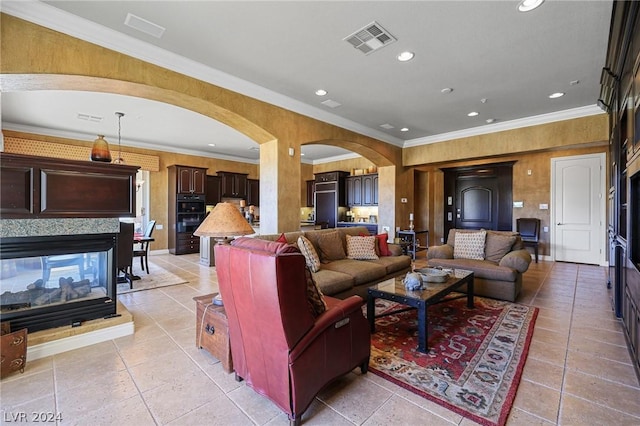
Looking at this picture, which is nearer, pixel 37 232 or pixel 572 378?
pixel 572 378

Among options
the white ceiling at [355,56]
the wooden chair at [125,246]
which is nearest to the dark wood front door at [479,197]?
the white ceiling at [355,56]

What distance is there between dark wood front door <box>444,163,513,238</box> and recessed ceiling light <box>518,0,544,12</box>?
547 cm

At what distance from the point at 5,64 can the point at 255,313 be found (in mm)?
2986

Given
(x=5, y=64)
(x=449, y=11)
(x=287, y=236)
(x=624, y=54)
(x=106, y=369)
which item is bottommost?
(x=106, y=369)

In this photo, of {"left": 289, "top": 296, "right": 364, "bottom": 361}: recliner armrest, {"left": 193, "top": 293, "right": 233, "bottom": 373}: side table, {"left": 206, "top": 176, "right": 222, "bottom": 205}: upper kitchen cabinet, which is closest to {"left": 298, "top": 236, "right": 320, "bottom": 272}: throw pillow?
{"left": 193, "top": 293, "right": 233, "bottom": 373}: side table

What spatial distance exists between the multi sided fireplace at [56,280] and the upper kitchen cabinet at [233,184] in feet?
20.8

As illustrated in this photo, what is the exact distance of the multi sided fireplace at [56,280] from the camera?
8.18 feet

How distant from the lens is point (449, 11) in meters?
2.63

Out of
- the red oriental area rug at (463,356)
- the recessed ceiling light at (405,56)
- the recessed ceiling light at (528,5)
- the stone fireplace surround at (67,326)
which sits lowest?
the red oriental area rug at (463,356)

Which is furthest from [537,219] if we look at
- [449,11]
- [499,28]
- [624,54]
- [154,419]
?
[154,419]

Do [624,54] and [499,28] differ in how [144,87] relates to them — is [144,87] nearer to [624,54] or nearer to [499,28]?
Result: [499,28]

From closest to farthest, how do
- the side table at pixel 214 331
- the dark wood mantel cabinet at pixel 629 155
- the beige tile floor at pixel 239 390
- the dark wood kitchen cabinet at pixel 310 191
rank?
1. the beige tile floor at pixel 239 390
2. the dark wood mantel cabinet at pixel 629 155
3. the side table at pixel 214 331
4. the dark wood kitchen cabinet at pixel 310 191

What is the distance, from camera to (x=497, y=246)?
14.5 ft

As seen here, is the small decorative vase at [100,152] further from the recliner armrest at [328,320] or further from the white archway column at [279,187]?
the recliner armrest at [328,320]
